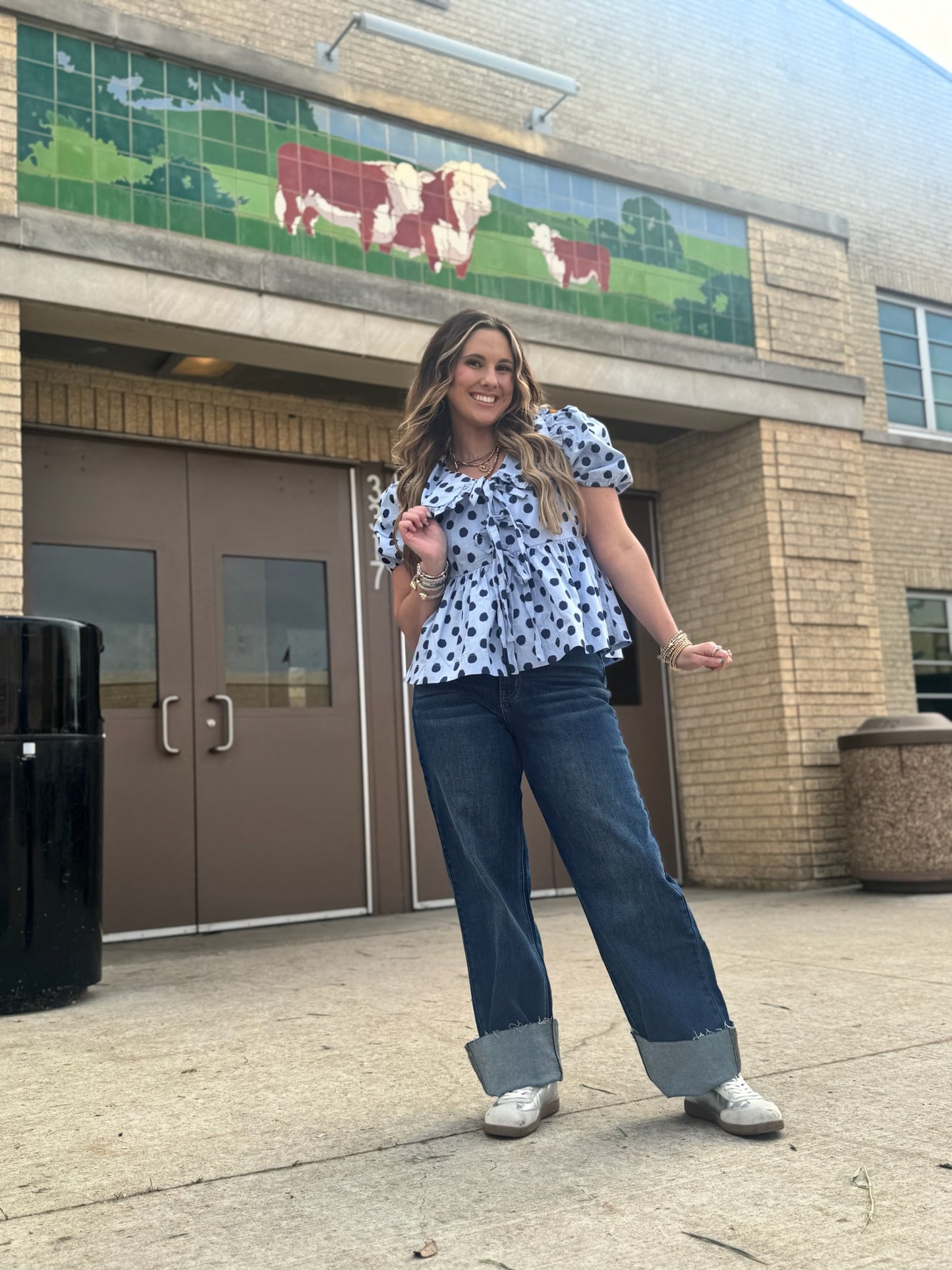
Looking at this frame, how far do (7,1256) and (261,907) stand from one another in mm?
5044

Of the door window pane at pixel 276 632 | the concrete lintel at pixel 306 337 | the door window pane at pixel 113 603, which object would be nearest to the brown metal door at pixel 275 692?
the door window pane at pixel 276 632

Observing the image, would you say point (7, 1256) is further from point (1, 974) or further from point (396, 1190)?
point (1, 974)

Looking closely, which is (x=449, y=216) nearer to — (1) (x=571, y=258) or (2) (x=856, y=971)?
(1) (x=571, y=258)

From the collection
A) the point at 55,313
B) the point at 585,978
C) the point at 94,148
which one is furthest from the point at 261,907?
the point at 94,148

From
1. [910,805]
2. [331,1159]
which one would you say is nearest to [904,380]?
[910,805]

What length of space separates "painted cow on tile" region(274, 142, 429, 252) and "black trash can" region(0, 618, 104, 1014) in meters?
2.97

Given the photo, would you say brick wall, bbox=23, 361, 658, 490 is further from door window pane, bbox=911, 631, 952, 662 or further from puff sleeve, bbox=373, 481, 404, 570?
door window pane, bbox=911, 631, 952, 662

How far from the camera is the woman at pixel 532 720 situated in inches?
96.6

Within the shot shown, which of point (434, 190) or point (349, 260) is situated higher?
point (434, 190)

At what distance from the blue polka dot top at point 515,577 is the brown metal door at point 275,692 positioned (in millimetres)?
4418

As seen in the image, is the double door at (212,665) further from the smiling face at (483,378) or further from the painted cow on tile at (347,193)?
the smiling face at (483,378)

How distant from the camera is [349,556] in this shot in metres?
7.59

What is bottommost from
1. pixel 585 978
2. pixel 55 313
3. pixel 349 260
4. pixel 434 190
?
pixel 585 978

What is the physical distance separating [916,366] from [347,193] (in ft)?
19.8
